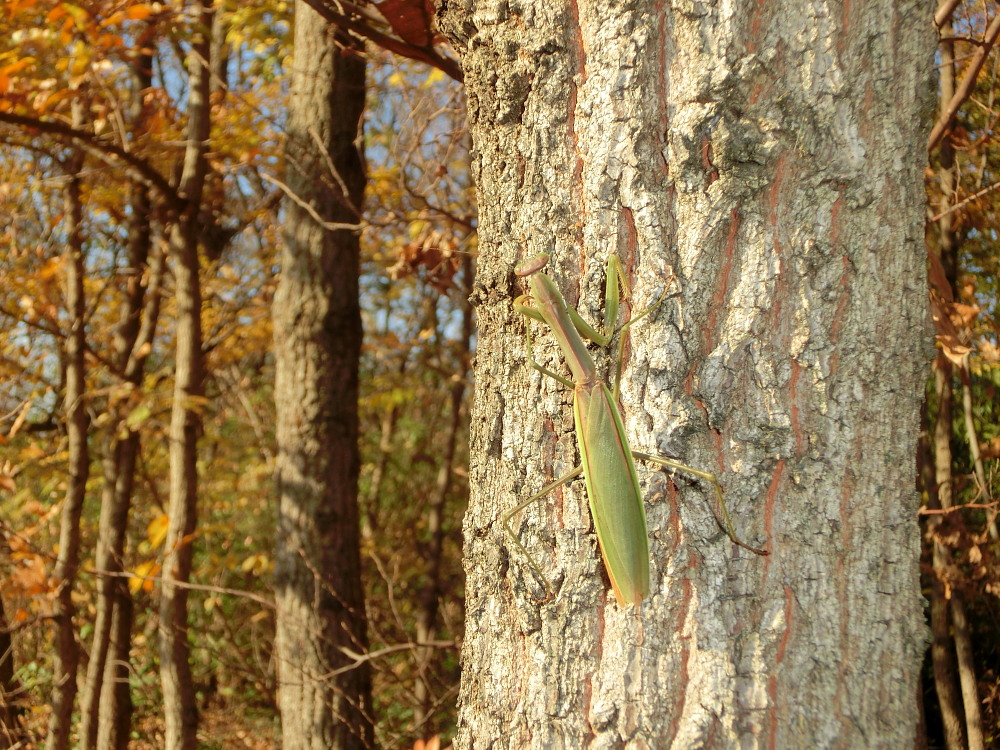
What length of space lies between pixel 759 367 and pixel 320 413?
2969 millimetres

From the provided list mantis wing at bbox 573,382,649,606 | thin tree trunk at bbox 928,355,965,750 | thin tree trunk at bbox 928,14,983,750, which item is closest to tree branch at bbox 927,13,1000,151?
thin tree trunk at bbox 928,14,983,750

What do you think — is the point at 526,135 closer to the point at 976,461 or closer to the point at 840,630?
the point at 840,630

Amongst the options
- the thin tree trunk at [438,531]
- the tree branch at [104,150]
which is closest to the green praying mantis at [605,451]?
the tree branch at [104,150]

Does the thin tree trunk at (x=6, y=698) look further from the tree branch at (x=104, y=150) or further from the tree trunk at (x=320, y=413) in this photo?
the tree branch at (x=104, y=150)

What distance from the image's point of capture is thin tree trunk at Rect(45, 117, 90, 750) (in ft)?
14.7

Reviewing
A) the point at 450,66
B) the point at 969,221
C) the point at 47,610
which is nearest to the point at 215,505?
the point at 47,610

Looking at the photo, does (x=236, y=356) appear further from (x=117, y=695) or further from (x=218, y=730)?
(x=218, y=730)

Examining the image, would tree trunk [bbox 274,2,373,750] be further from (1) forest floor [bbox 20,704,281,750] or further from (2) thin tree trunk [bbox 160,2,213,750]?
(1) forest floor [bbox 20,704,281,750]

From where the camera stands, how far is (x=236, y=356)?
22.3 ft

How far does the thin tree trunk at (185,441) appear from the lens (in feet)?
13.2

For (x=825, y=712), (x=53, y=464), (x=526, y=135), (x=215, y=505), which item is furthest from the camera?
(x=215, y=505)

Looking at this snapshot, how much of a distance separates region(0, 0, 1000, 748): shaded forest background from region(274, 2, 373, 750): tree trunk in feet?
0.72

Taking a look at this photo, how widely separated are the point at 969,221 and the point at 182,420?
4265mm

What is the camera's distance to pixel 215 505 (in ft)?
23.7
